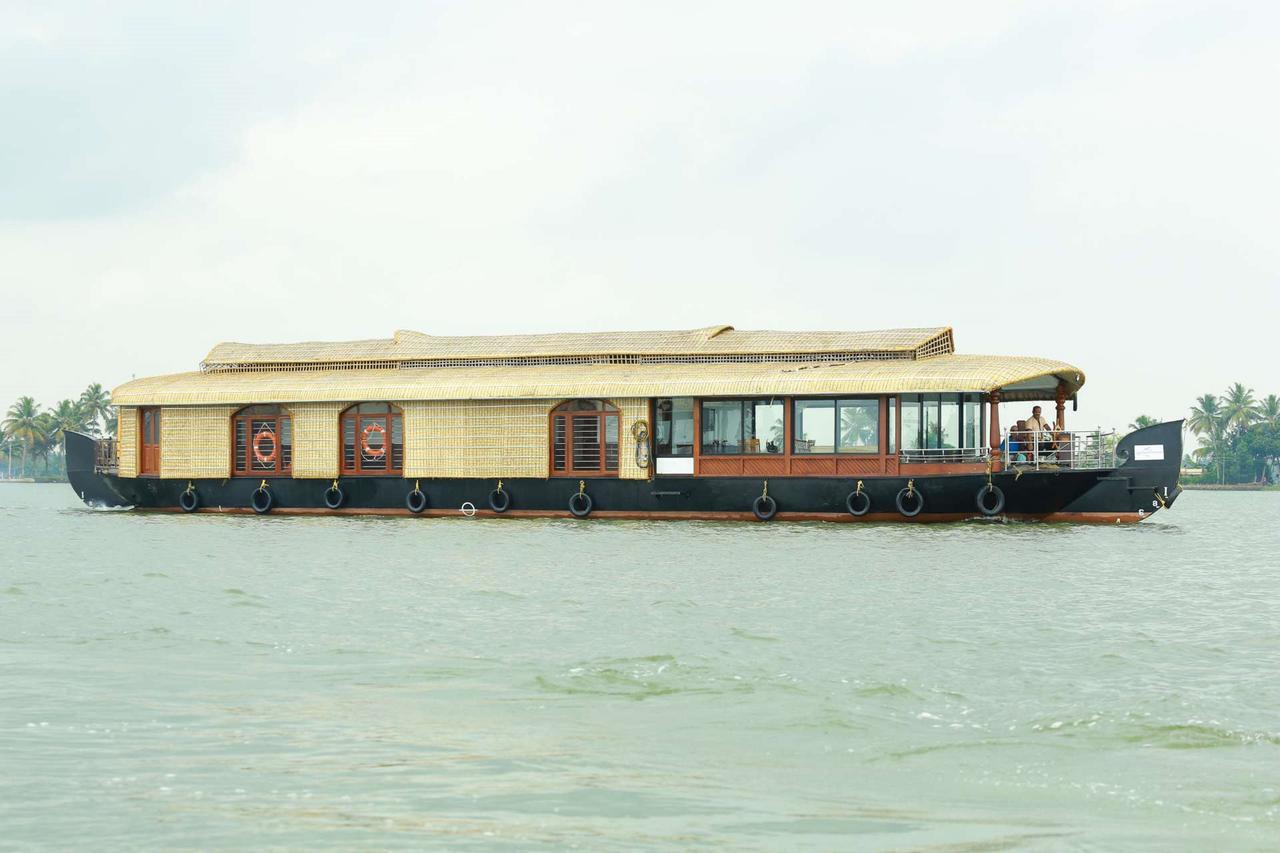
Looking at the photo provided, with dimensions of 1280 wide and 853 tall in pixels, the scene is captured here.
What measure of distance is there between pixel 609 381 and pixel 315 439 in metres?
5.60

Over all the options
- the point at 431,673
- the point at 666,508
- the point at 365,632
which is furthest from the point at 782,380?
the point at 431,673

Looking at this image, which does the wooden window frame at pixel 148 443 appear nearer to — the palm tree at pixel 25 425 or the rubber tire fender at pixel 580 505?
the rubber tire fender at pixel 580 505

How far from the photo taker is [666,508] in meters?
22.7

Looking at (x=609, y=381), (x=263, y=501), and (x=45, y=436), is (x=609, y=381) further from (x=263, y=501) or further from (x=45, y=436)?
(x=45, y=436)

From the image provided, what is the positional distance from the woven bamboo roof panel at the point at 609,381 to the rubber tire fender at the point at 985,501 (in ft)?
4.82

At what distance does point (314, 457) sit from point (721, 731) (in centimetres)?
1917

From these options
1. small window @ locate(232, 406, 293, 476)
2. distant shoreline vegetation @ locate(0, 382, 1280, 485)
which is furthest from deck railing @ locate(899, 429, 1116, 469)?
distant shoreline vegetation @ locate(0, 382, 1280, 485)

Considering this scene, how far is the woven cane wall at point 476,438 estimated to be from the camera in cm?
2345

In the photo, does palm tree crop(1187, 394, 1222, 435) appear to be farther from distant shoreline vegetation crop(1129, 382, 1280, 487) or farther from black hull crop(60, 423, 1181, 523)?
black hull crop(60, 423, 1181, 523)

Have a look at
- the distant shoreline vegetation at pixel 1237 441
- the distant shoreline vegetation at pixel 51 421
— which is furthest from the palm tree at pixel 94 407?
the distant shoreline vegetation at pixel 1237 441

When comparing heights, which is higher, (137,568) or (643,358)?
(643,358)

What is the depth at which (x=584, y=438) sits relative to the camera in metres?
23.4

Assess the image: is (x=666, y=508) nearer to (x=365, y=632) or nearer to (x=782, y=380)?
(x=782, y=380)

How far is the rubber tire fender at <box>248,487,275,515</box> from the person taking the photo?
82.0 ft
